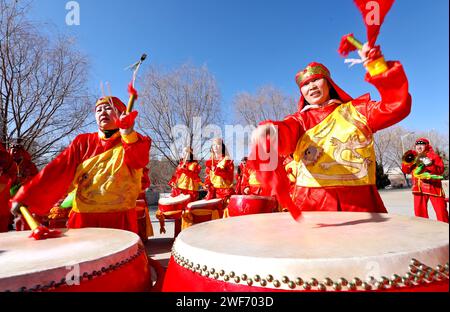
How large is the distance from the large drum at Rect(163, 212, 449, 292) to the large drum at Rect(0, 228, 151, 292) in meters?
0.19

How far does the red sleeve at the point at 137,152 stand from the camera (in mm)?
1913

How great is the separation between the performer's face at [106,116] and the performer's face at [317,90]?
136 cm

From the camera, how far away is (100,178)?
1.94 m

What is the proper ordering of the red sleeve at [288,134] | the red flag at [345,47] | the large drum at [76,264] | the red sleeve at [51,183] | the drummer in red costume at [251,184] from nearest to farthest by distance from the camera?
the large drum at [76,264] < the red flag at [345,47] < the red sleeve at [288,134] < the red sleeve at [51,183] < the drummer in red costume at [251,184]

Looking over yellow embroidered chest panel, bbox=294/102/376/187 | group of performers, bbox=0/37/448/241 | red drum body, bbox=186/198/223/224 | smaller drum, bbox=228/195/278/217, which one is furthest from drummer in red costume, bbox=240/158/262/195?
yellow embroidered chest panel, bbox=294/102/376/187

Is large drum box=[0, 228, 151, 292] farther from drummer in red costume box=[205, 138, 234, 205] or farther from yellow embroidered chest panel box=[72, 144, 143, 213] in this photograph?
drummer in red costume box=[205, 138, 234, 205]

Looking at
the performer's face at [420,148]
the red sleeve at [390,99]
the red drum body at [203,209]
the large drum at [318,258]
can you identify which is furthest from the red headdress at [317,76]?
the performer's face at [420,148]

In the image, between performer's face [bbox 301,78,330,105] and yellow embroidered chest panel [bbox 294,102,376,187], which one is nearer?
yellow embroidered chest panel [bbox 294,102,376,187]

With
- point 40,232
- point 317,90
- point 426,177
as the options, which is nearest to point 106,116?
point 40,232

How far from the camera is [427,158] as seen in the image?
542 cm

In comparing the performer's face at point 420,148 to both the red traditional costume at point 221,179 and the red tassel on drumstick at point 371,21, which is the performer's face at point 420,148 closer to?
the red traditional costume at point 221,179

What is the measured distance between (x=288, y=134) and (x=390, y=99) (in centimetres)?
55

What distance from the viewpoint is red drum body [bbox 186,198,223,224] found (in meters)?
4.77
